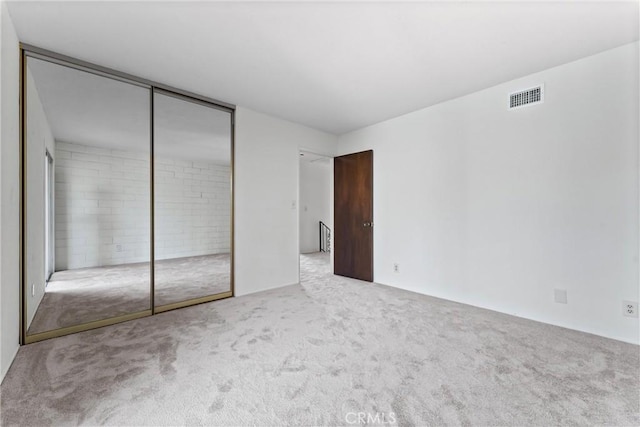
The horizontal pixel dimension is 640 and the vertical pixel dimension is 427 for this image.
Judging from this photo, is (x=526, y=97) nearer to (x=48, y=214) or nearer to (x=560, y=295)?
(x=560, y=295)

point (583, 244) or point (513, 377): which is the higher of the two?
point (583, 244)

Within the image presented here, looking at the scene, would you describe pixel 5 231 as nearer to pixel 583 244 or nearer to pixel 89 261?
pixel 89 261

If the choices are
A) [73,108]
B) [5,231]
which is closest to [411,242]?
[5,231]

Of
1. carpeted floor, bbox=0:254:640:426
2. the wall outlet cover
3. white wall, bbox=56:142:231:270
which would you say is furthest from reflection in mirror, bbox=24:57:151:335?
the wall outlet cover

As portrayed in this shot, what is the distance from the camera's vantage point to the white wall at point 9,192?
5.82 ft

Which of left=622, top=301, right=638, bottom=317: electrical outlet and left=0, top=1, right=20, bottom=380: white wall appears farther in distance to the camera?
left=622, top=301, right=638, bottom=317: electrical outlet

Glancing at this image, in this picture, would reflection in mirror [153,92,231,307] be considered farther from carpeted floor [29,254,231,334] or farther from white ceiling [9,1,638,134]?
white ceiling [9,1,638,134]

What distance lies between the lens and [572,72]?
2.51 m

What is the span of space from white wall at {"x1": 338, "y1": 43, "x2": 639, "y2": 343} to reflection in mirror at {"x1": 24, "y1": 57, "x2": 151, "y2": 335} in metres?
3.30

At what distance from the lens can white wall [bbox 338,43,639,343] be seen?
2.30 metres

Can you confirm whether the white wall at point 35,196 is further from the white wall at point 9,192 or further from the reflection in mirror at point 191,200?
the reflection in mirror at point 191,200

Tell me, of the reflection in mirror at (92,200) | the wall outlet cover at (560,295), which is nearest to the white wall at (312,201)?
the reflection in mirror at (92,200)

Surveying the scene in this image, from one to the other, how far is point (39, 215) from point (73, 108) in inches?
45.9

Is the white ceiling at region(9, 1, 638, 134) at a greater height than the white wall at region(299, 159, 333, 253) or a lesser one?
greater
